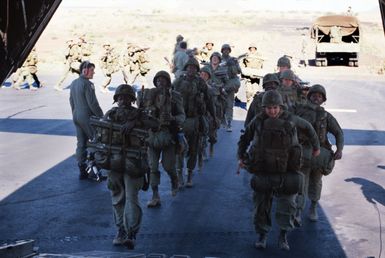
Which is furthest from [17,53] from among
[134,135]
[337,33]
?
[337,33]

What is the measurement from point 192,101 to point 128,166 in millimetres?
3016

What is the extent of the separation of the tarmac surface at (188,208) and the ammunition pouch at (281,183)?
720 millimetres

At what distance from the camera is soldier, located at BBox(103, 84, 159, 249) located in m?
7.57

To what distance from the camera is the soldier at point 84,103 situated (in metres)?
10.4

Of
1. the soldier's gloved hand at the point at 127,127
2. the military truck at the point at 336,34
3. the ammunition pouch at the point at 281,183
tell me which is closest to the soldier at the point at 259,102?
the ammunition pouch at the point at 281,183

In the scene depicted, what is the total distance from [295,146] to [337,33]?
1298 inches

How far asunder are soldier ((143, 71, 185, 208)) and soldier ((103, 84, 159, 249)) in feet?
4.71

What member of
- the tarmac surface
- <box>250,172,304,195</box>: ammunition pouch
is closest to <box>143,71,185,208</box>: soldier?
the tarmac surface

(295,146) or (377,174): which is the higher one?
(295,146)

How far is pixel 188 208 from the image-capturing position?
9.55 meters

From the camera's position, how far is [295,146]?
298 inches

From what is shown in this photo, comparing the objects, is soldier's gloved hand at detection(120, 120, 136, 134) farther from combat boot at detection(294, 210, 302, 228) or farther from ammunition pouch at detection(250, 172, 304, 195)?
combat boot at detection(294, 210, 302, 228)

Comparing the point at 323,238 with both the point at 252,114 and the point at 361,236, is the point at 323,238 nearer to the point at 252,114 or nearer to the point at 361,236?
the point at 361,236

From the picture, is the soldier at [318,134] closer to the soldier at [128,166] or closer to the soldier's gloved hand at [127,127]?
the soldier at [128,166]
